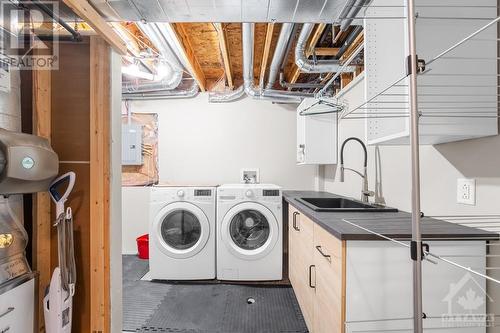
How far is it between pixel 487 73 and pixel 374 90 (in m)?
0.49

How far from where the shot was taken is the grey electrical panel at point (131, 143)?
3617mm

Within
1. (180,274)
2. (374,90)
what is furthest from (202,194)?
(374,90)

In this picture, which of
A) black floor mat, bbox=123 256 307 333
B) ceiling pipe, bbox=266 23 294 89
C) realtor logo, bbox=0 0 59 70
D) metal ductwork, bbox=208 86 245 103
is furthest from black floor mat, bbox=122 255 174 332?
ceiling pipe, bbox=266 23 294 89

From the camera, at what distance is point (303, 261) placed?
6.66ft

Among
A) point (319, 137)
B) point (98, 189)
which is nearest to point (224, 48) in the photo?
point (319, 137)

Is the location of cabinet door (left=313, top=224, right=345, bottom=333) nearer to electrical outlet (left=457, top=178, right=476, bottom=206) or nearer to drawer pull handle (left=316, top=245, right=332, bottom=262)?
drawer pull handle (left=316, top=245, right=332, bottom=262)

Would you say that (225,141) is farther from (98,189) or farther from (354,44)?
(98,189)

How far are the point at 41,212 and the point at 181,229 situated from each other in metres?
1.52

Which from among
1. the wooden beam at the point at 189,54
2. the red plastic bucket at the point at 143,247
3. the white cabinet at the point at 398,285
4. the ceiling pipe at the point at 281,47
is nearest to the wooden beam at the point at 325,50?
the ceiling pipe at the point at 281,47

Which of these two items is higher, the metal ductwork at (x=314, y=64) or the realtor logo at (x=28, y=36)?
the metal ductwork at (x=314, y=64)

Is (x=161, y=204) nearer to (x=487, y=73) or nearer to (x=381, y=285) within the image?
(x=381, y=285)

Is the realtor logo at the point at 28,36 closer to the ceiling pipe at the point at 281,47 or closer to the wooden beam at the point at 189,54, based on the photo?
the wooden beam at the point at 189,54

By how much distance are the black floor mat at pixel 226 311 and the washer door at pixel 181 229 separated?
14.5 inches

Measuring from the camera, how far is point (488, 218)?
1171 millimetres
